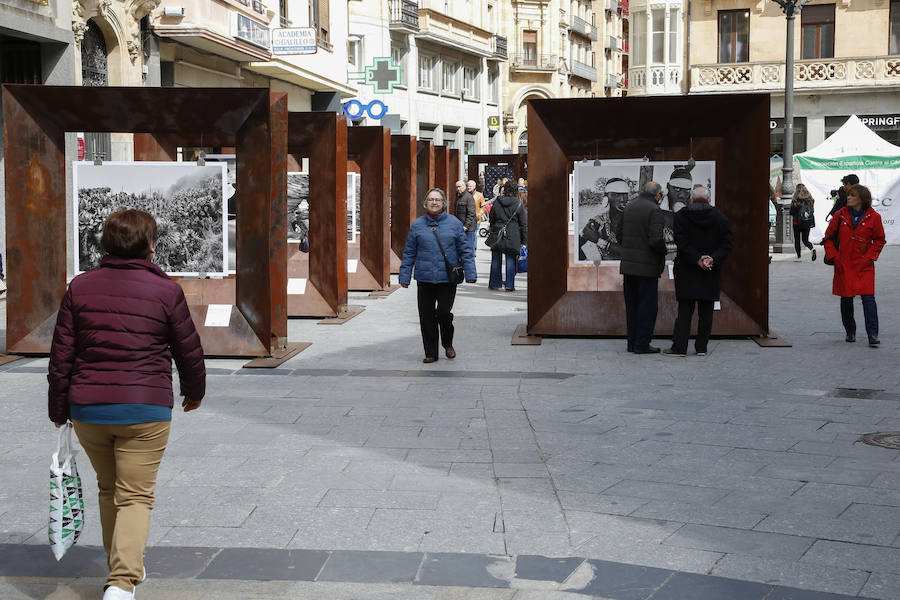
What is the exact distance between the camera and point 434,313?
1152 cm

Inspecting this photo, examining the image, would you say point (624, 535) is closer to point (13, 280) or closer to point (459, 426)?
point (459, 426)

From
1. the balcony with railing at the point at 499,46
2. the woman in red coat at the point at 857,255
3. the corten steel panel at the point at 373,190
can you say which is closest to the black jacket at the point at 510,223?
the corten steel panel at the point at 373,190

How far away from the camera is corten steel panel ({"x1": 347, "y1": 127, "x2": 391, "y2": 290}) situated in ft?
59.3

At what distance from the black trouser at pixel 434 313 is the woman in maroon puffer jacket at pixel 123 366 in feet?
22.0

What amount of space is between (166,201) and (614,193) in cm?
466

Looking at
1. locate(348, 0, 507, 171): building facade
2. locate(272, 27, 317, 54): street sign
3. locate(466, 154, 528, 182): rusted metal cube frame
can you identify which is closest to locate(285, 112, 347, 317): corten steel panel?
locate(272, 27, 317, 54): street sign

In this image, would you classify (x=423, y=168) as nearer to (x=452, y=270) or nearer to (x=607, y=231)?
(x=607, y=231)

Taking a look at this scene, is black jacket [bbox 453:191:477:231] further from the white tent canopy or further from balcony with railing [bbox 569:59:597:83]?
balcony with railing [bbox 569:59:597:83]

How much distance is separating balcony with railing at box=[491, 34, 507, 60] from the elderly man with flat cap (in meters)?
47.9

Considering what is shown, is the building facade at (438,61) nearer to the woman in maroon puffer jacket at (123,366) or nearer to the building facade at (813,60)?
the building facade at (813,60)

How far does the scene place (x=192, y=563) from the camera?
5.18 meters

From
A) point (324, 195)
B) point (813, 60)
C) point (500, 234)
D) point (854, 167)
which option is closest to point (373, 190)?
point (500, 234)

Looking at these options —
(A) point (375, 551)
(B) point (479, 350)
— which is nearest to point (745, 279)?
(B) point (479, 350)

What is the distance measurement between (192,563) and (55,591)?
58 cm
